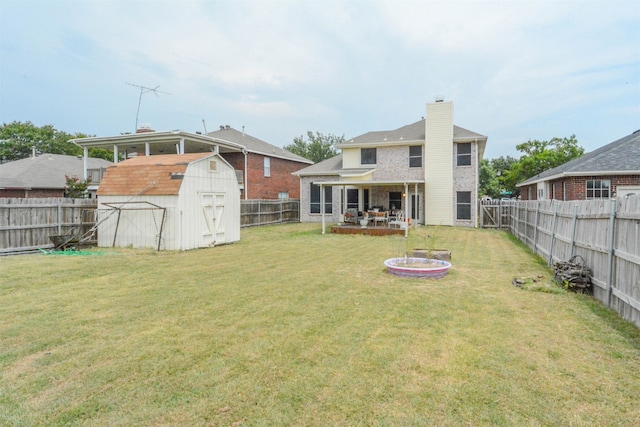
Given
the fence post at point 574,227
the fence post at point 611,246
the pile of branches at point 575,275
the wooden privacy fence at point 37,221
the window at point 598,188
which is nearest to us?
the fence post at point 611,246

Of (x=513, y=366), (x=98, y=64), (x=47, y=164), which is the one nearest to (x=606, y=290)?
(x=513, y=366)

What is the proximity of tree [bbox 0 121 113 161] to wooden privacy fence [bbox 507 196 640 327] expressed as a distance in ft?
152

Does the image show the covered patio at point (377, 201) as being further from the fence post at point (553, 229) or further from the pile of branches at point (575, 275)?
the pile of branches at point (575, 275)

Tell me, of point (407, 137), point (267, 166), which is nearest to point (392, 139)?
point (407, 137)

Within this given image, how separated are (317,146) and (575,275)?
4488 cm

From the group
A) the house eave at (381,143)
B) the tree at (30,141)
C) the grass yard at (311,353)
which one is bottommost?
the grass yard at (311,353)

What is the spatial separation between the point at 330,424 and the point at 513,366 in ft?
6.80

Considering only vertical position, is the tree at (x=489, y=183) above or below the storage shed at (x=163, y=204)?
above

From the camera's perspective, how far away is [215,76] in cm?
2200

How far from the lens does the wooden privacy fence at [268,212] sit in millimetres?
21473

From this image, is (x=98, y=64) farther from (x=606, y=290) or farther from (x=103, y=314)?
(x=606, y=290)

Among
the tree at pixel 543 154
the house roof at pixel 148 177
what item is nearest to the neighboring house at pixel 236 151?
the house roof at pixel 148 177

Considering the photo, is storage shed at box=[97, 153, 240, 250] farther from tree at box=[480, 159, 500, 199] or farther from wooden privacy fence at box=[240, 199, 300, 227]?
tree at box=[480, 159, 500, 199]

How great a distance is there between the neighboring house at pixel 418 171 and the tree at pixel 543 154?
65.0 feet
